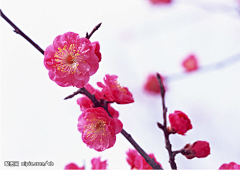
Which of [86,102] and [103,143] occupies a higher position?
[86,102]

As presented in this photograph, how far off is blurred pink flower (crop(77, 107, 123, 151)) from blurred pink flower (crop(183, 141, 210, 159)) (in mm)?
294

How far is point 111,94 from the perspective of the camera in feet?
2.04

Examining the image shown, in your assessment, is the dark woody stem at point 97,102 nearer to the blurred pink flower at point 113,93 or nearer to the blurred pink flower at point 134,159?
the blurred pink flower at point 113,93

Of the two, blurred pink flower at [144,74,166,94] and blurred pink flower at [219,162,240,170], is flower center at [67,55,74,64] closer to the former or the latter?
blurred pink flower at [219,162,240,170]

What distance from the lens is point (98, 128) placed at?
2.26 ft

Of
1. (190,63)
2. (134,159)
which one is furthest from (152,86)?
(134,159)

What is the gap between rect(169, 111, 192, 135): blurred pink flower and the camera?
702 millimetres

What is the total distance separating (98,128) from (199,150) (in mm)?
360

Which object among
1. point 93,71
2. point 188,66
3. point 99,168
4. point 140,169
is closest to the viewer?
point 93,71

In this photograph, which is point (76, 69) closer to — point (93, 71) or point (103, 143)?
point (93, 71)

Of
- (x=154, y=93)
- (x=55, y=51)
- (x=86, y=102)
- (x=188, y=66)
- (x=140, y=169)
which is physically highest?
(x=188, y=66)

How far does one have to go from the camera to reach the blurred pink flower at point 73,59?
57 cm

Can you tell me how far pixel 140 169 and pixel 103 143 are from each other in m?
0.17

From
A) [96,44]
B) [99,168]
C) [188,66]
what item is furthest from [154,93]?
[96,44]
